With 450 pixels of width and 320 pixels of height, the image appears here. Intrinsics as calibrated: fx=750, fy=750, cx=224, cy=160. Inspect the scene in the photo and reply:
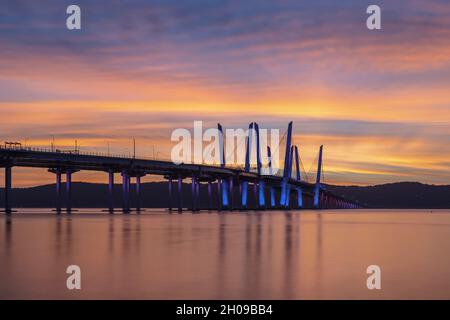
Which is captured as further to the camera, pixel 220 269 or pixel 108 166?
pixel 108 166

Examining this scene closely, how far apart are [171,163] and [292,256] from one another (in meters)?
127

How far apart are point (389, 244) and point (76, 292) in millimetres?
34207

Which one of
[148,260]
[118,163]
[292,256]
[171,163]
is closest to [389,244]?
[292,256]

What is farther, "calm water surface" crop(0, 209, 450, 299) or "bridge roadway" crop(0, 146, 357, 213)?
"bridge roadway" crop(0, 146, 357, 213)

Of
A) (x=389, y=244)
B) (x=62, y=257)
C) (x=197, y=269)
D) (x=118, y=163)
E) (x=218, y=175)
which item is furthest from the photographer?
(x=218, y=175)

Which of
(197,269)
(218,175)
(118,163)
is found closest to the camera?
(197,269)

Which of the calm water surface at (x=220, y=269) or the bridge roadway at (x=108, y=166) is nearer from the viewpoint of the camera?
the calm water surface at (x=220, y=269)

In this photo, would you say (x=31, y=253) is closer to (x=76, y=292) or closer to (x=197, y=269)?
(x=197, y=269)
